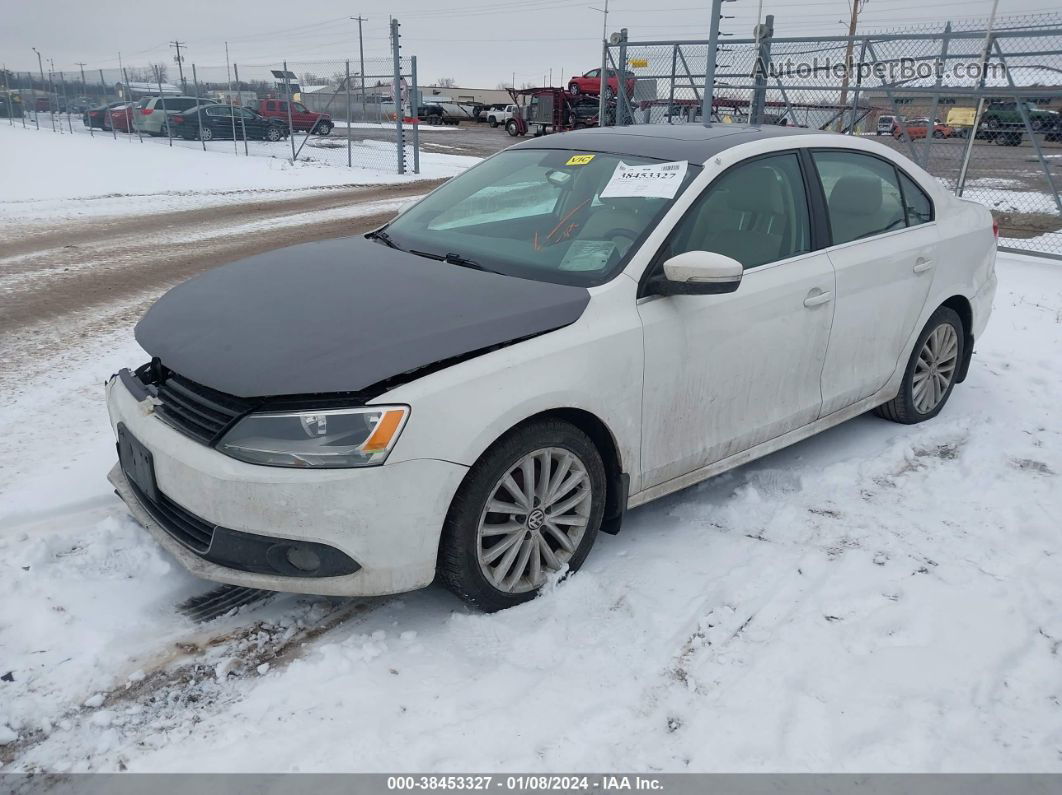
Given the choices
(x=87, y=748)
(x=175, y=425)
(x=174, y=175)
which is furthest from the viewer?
(x=174, y=175)

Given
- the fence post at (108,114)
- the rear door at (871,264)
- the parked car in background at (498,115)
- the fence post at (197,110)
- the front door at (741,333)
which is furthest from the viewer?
the parked car in background at (498,115)

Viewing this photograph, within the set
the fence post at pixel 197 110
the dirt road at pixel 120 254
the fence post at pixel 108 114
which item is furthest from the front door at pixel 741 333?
the fence post at pixel 108 114

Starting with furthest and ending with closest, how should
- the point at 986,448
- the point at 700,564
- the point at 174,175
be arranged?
the point at 174,175 → the point at 986,448 → the point at 700,564

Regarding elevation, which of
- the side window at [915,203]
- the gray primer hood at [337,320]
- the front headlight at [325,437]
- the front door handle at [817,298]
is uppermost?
the side window at [915,203]

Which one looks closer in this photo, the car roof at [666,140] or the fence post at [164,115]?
the car roof at [666,140]

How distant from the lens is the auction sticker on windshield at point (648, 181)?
11.4 ft

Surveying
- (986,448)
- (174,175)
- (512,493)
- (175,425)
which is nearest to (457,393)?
(512,493)

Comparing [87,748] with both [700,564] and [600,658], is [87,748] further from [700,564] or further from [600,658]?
[700,564]

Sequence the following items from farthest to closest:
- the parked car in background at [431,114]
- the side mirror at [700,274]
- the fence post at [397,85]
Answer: the parked car in background at [431,114], the fence post at [397,85], the side mirror at [700,274]

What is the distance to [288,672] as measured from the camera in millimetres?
2689

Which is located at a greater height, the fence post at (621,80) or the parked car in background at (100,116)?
the fence post at (621,80)

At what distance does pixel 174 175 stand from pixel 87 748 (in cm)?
1743

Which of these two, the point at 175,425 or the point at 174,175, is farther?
the point at 174,175

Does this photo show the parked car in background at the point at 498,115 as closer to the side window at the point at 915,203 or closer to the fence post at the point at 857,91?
the fence post at the point at 857,91
